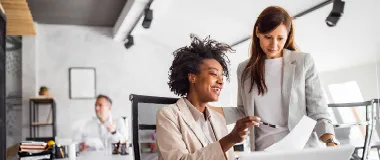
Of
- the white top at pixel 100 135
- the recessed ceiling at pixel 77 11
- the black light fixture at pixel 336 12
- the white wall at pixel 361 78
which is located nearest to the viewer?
the white wall at pixel 361 78

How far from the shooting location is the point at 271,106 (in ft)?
5.16

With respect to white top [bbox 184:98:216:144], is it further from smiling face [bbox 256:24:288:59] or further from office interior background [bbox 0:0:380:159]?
office interior background [bbox 0:0:380:159]

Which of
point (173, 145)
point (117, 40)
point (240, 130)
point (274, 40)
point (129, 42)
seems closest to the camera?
point (240, 130)

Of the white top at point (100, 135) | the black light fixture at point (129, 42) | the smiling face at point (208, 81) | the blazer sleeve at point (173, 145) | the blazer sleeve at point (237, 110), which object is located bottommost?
the white top at point (100, 135)

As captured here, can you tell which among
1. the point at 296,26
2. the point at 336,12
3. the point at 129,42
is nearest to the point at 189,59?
the point at 336,12

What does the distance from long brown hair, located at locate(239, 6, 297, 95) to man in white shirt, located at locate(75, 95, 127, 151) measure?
2.55m

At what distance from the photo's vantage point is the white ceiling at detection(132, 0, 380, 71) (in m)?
2.79

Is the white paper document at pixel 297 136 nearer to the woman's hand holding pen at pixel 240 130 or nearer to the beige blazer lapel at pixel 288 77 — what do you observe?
the woman's hand holding pen at pixel 240 130

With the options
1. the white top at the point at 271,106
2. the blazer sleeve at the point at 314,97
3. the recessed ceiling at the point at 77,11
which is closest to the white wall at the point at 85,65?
the recessed ceiling at the point at 77,11

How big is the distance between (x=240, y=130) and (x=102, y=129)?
360cm

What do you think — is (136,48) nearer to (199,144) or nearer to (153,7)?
(153,7)

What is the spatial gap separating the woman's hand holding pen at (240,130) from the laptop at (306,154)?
17 cm

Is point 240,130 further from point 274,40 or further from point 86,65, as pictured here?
point 86,65

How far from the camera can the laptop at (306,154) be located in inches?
29.0
